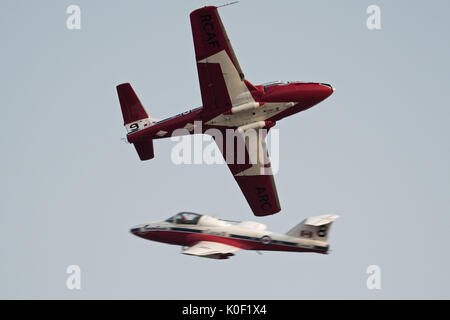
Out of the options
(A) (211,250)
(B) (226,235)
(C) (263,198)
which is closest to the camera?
(A) (211,250)

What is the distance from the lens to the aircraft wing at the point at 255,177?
162 ft

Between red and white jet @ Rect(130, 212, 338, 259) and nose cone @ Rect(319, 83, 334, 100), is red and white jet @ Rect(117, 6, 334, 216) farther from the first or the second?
red and white jet @ Rect(130, 212, 338, 259)

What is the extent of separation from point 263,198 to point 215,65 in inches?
318

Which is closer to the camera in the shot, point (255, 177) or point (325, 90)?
point (325, 90)

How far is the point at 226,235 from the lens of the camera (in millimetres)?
46344

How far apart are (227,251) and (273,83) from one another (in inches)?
334

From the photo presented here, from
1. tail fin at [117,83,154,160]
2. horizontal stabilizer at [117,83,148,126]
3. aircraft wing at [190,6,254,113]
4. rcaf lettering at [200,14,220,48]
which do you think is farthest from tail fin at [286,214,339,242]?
horizontal stabilizer at [117,83,148,126]

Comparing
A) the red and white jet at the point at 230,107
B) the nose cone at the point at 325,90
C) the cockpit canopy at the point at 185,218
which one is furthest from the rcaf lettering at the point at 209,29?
the cockpit canopy at the point at 185,218

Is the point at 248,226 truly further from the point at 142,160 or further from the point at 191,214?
the point at 142,160

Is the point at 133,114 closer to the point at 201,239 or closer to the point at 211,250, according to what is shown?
the point at 201,239

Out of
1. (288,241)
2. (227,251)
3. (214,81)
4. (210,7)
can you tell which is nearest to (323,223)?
(288,241)

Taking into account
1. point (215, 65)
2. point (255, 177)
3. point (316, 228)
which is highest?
point (215, 65)

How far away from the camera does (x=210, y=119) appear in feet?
155

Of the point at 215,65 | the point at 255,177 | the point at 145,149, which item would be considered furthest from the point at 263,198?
the point at 215,65
